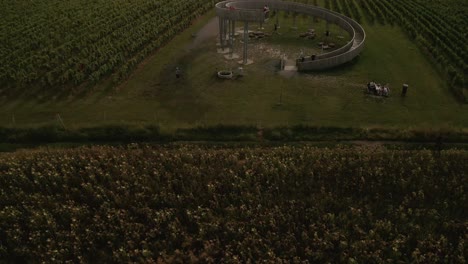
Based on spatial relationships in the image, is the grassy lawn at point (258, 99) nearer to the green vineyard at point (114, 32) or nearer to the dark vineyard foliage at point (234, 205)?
the green vineyard at point (114, 32)

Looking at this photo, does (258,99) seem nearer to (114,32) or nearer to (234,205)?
(234,205)

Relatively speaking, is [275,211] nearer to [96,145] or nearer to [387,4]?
[96,145]

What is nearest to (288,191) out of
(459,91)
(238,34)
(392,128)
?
(392,128)

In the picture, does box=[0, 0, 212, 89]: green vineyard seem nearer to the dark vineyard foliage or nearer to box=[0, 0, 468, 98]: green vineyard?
box=[0, 0, 468, 98]: green vineyard

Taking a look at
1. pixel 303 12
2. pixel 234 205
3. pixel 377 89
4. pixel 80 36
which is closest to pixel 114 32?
pixel 80 36

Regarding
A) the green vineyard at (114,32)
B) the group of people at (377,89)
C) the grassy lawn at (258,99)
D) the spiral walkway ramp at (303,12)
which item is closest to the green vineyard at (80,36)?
the green vineyard at (114,32)

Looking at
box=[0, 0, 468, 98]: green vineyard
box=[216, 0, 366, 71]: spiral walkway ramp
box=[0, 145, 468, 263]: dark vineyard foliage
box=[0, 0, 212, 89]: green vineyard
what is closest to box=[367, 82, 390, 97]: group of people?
box=[216, 0, 366, 71]: spiral walkway ramp
